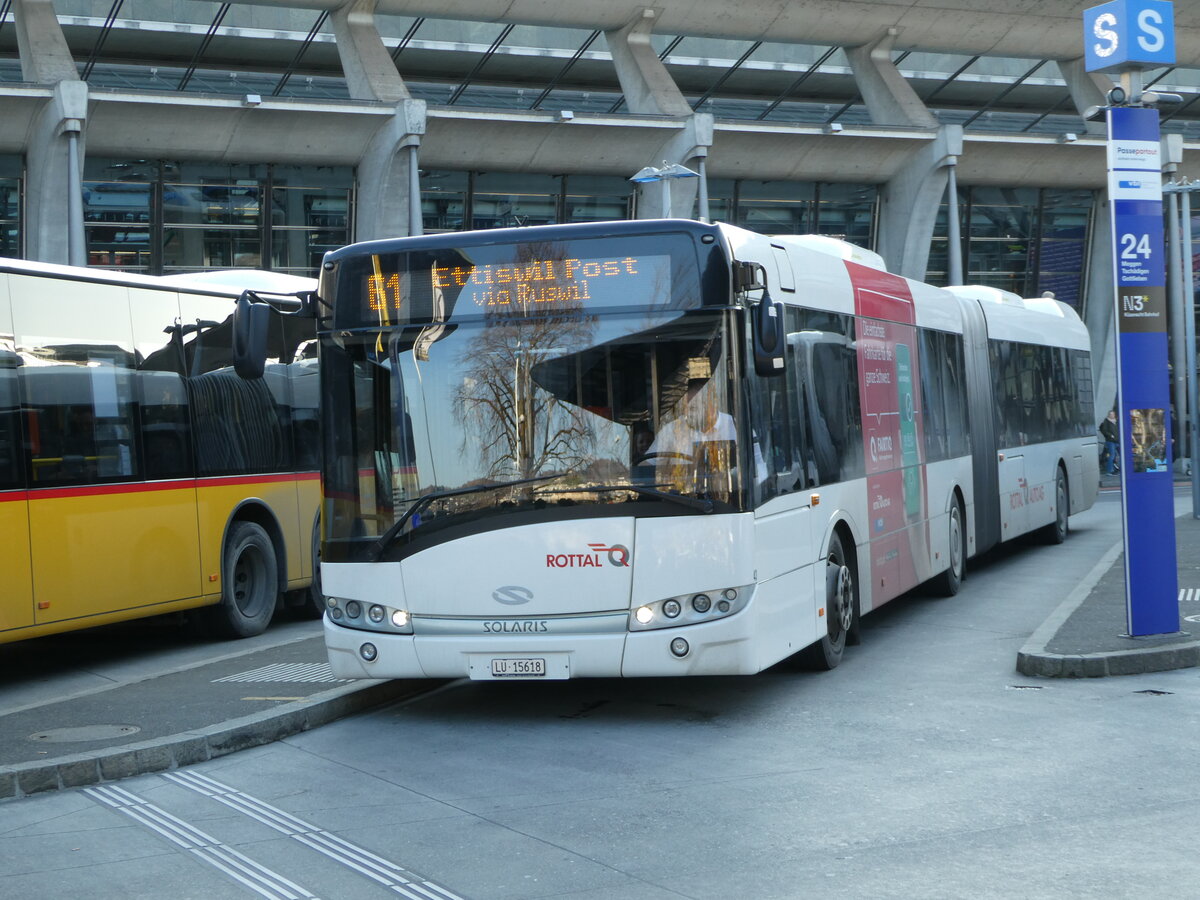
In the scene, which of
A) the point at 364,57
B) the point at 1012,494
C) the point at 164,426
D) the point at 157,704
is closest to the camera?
the point at 157,704

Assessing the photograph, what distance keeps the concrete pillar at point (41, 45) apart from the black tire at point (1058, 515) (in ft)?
61.2

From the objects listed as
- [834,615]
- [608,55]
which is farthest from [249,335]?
[608,55]

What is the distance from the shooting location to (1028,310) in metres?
19.8

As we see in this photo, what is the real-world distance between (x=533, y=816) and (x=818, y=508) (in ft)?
12.8

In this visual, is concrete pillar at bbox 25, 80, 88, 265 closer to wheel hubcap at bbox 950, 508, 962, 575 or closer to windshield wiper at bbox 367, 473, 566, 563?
wheel hubcap at bbox 950, 508, 962, 575

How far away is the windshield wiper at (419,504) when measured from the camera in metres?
8.27

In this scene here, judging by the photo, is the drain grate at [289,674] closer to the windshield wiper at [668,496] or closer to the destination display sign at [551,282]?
the windshield wiper at [668,496]

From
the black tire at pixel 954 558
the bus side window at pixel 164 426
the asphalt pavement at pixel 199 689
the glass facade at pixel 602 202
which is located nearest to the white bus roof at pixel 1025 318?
the black tire at pixel 954 558

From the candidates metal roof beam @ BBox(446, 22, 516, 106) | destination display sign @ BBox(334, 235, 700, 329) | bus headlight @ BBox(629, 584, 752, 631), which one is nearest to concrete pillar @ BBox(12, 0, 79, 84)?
metal roof beam @ BBox(446, 22, 516, 106)

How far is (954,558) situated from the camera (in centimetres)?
1482

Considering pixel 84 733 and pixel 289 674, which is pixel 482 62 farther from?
pixel 84 733

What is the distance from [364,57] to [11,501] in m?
22.8

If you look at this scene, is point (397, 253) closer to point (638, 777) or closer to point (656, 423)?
point (656, 423)

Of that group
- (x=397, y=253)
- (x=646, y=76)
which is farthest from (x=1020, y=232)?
(x=397, y=253)
